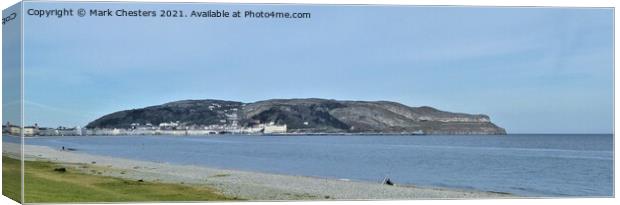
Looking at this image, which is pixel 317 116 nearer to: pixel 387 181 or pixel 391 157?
pixel 391 157

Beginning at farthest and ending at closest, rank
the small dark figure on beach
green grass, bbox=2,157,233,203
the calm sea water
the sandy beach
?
the small dark figure on beach
the calm sea water
the sandy beach
green grass, bbox=2,157,233,203

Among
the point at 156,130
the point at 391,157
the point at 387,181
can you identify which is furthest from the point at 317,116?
the point at 156,130

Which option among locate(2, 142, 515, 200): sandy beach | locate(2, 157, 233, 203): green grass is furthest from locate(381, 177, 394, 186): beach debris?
locate(2, 157, 233, 203): green grass

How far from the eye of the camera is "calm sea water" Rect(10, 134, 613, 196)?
20.2m

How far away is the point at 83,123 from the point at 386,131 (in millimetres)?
5696

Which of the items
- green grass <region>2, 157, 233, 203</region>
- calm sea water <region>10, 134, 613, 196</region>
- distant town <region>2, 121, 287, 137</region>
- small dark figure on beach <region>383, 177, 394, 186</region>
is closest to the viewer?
green grass <region>2, 157, 233, 203</region>

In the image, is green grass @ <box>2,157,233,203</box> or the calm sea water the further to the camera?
the calm sea water

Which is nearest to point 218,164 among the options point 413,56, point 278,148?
point 278,148

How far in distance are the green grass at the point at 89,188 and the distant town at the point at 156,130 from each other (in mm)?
→ 555

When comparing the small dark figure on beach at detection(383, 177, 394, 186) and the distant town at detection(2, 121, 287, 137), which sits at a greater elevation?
the distant town at detection(2, 121, 287, 137)

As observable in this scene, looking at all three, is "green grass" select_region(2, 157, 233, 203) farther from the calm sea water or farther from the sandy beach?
the calm sea water

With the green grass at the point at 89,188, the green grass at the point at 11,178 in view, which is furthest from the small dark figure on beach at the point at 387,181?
the green grass at the point at 11,178

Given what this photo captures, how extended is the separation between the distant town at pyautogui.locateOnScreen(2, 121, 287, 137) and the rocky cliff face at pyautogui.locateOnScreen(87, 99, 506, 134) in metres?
0.10

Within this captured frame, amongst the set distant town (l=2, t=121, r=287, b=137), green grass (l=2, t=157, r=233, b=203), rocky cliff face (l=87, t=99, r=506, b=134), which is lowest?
green grass (l=2, t=157, r=233, b=203)
